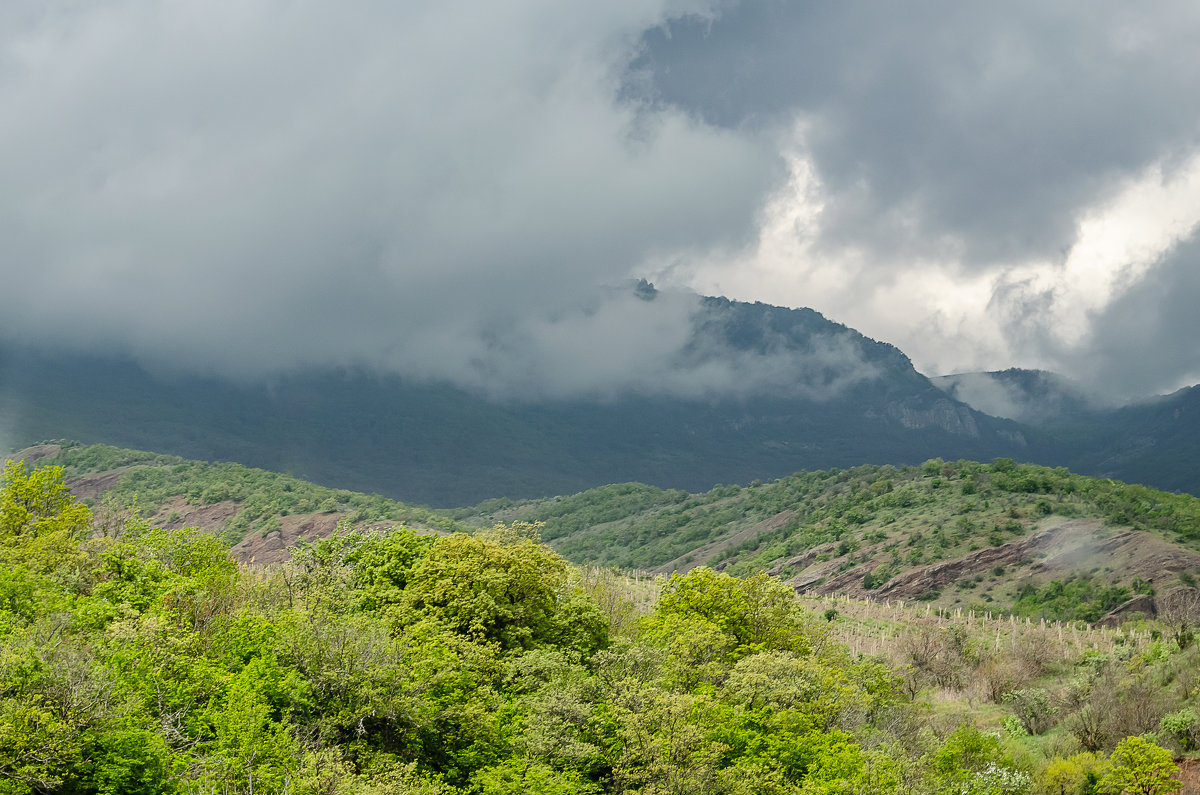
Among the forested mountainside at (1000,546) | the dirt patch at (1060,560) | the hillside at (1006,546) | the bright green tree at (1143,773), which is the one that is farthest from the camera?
the hillside at (1006,546)

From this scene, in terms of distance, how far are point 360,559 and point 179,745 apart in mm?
25139

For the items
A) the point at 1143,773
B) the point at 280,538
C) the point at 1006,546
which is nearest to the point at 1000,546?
the point at 1006,546

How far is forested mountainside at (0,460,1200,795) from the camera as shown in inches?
1152

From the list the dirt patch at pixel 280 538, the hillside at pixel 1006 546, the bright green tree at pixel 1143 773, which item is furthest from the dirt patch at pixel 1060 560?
the dirt patch at pixel 280 538

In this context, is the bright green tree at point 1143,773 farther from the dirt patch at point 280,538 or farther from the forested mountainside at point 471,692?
the dirt patch at point 280,538

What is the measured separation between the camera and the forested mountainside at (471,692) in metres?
29.2

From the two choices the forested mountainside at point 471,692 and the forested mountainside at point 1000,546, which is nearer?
the forested mountainside at point 471,692

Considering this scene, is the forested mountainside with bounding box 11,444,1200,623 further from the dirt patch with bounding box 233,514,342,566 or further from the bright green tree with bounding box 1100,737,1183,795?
the bright green tree with bounding box 1100,737,1183,795

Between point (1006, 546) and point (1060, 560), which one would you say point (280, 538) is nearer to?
point (1006, 546)

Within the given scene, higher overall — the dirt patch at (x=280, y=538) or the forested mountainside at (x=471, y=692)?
the forested mountainside at (x=471, y=692)

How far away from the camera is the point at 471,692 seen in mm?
41094

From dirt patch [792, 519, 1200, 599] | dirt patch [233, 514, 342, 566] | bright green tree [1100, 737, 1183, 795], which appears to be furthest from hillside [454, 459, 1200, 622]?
dirt patch [233, 514, 342, 566]

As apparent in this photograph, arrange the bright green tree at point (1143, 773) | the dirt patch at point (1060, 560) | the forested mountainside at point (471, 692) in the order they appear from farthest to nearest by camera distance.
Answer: the dirt patch at point (1060, 560) → the bright green tree at point (1143, 773) → the forested mountainside at point (471, 692)

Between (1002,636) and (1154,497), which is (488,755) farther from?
(1154,497)
